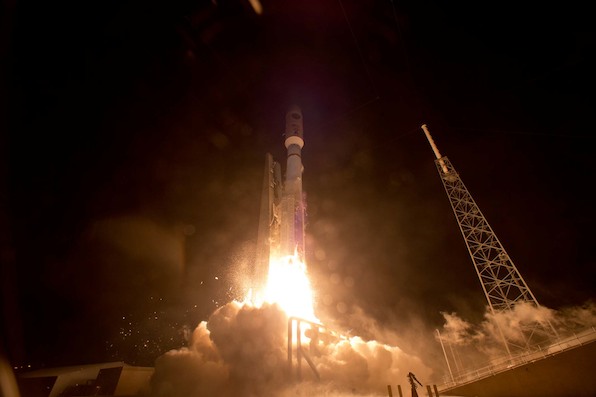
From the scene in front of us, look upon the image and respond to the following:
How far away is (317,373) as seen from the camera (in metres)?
18.0

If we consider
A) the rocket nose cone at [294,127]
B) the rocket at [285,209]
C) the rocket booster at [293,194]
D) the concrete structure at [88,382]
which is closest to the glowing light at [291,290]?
the rocket at [285,209]

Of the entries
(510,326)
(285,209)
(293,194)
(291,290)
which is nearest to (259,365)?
(291,290)

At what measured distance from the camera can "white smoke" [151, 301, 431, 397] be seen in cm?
1705

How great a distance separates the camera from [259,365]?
1731 centimetres

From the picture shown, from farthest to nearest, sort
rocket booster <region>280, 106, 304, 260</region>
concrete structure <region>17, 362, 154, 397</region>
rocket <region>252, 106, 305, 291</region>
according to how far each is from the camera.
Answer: concrete structure <region>17, 362, 154, 397</region> → rocket <region>252, 106, 305, 291</region> → rocket booster <region>280, 106, 304, 260</region>

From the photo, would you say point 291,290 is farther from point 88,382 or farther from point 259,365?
point 88,382

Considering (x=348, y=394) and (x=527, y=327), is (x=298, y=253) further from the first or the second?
(x=527, y=327)

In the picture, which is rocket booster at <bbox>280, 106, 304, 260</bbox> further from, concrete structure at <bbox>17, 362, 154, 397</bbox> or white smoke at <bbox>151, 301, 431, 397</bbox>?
concrete structure at <bbox>17, 362, 154, 397</bbox>

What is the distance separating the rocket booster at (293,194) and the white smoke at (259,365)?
18.4ft

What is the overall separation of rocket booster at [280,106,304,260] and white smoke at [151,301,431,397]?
18.4 ft

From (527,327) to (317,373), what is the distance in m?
14.2

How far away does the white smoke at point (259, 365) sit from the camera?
17047 mm

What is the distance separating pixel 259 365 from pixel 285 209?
1214cm

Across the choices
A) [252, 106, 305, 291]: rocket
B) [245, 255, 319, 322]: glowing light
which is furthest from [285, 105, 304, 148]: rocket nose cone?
[245, 255, 319, 322]: glowing light
